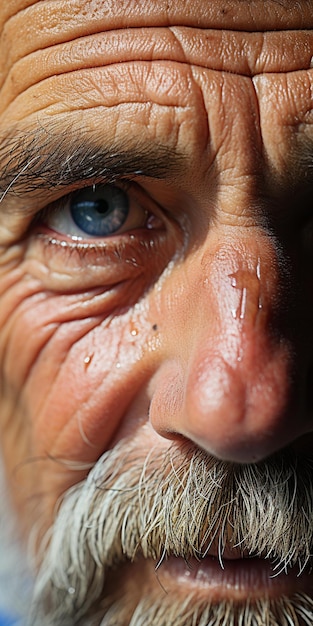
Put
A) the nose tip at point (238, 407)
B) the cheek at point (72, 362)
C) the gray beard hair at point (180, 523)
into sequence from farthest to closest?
the cheek at point (72, 362), the gray beard hair at point (180, 523), the nose tip at point (238, 407)

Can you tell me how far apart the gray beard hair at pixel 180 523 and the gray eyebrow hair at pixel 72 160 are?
0.48 metres

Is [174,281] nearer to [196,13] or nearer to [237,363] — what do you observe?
[237,363]

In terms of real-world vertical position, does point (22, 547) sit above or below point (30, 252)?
below

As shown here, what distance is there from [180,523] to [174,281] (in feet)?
1.36

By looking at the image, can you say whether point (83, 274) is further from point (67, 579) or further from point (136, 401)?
point (67, 579)

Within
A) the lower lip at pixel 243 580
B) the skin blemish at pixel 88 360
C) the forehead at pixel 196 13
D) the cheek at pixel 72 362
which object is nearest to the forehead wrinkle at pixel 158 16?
the forehead at pixel 196 13

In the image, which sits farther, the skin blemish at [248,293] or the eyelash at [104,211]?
the eyelash at [104,211]

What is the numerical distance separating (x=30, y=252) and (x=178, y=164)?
1.38ft

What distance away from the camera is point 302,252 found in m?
1.42

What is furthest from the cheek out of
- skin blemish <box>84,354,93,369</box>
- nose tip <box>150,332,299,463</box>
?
nose tip <box>150,332,299,463</box>

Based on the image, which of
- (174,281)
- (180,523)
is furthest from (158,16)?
(180,523)

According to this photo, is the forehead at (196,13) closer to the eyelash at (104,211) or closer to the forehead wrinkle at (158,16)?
the forehead wrinkle at (158,16)

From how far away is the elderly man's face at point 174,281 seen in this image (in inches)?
52.6

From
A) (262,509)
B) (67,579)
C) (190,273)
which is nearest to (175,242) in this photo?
(190,273)
